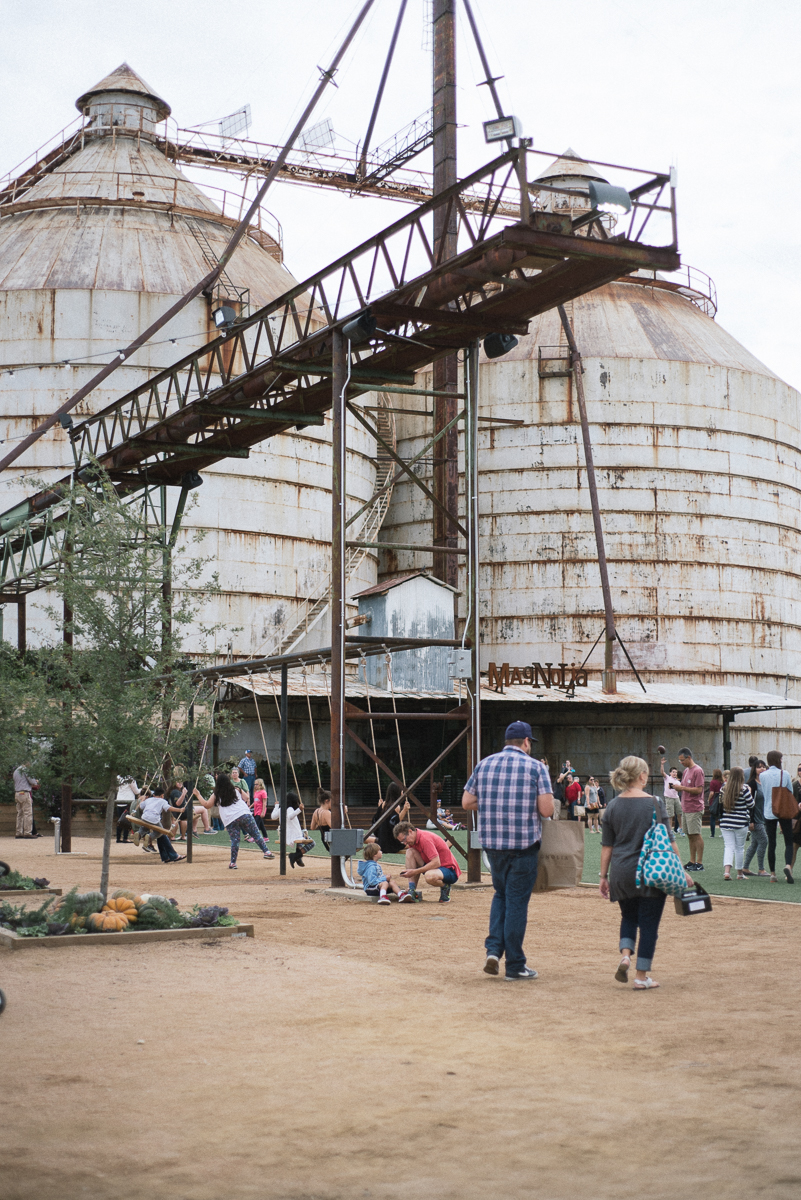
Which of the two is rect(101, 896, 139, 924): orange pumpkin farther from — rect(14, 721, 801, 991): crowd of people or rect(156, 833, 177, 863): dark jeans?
rect(156, 833, 177, 863): dark jeans

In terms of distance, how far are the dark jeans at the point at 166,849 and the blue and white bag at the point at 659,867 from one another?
15.5m

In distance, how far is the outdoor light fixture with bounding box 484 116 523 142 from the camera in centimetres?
1480

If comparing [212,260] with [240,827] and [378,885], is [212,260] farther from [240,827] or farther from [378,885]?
[378,885]

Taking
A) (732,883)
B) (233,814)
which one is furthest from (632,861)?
(233,814)

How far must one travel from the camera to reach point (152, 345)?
1623 inches

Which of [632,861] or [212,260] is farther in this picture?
[212,260]

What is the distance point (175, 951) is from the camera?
11.1m

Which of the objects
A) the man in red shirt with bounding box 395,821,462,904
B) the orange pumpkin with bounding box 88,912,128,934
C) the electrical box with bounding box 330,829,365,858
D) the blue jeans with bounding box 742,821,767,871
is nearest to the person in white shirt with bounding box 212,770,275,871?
the electrical box with bounding box 330,829,365,858

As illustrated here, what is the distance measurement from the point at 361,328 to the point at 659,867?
1032 cm

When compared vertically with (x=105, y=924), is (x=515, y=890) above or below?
above

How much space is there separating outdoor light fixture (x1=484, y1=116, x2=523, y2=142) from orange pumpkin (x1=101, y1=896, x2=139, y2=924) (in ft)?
31.9

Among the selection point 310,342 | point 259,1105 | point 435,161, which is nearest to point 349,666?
point 435,161

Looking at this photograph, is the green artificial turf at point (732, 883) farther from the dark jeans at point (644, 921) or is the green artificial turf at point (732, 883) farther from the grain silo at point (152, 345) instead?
the grain silo at point (152, 345)

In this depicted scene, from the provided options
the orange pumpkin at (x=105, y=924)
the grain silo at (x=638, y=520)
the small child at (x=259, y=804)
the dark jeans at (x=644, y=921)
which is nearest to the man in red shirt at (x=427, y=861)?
the orange pumpkin at (x=105, y=924)
